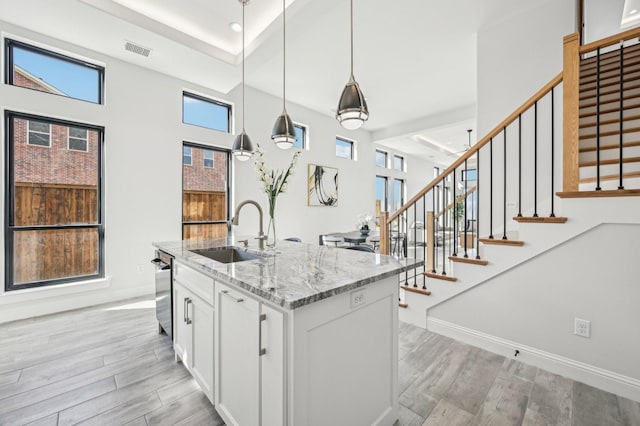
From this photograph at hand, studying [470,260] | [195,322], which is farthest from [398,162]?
[195,322]

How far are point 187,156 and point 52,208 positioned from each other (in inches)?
70.2

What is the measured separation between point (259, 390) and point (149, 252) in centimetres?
362

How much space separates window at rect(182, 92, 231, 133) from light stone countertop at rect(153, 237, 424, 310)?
3.13 metres

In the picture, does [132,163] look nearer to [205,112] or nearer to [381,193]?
[205,112]

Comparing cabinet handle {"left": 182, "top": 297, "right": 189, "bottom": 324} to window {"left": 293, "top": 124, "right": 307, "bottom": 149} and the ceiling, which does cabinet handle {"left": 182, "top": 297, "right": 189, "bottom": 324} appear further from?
window {"left": 293, "top": 124, "right": 307, "bottom": 149}

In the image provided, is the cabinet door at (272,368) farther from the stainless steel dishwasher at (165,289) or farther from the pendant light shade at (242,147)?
the pendant light shade at (242,147)

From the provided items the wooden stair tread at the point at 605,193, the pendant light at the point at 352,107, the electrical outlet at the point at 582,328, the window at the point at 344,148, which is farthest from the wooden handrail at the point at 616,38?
the window at the point at 344,148

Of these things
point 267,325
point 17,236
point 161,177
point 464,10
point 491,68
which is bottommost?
point 267,325

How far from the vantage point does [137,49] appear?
11.6 ft

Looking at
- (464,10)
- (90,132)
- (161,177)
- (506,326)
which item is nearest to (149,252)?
(161,177)

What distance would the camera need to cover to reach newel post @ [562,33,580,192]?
212cm

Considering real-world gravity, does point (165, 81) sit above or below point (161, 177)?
above

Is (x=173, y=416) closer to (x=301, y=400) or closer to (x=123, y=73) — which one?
(x=301, y=400)

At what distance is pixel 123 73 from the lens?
3.85 m
